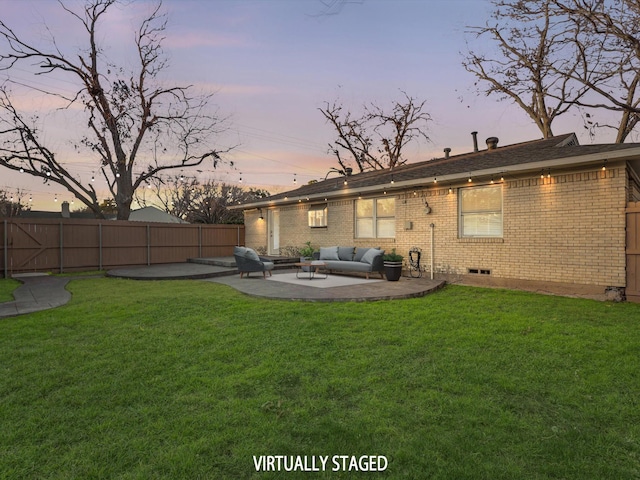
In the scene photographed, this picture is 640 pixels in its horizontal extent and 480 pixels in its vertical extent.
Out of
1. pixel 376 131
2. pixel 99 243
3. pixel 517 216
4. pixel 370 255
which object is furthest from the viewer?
pixel 376 131

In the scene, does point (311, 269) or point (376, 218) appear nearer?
point (311, 269)

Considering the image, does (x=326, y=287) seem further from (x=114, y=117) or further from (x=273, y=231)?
(x=114, y=117)

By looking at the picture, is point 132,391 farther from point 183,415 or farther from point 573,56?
point 573,56

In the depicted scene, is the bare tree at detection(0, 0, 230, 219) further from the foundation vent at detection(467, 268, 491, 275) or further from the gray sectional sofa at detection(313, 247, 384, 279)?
the foundation vent at detection(467, 268, 491, 275)

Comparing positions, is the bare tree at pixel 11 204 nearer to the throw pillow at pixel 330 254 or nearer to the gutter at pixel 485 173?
the gutter at pixel 485 173

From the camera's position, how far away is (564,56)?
37.3 ft

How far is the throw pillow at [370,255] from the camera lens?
10.4 metres

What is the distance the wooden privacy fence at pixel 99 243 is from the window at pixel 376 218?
8994 millimetres

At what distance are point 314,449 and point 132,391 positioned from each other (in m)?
1.93

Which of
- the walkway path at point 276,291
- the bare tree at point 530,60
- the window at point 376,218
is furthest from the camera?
the window at point 376,218

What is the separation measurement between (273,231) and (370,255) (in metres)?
7.36

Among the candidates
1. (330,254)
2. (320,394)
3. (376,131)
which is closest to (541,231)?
(330,254)

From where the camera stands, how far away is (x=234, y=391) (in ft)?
10.4

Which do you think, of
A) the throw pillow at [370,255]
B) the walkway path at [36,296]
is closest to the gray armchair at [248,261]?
the throw pillow at [370,255]
